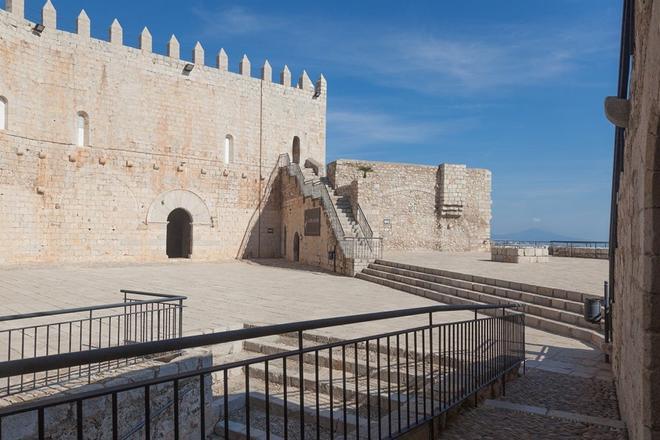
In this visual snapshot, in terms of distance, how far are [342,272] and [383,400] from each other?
11.3 meters

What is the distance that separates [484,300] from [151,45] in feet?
57.7

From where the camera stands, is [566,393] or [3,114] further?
[3,114]

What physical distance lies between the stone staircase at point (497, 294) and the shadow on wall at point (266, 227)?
878 cm

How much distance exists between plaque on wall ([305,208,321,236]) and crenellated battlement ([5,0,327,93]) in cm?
831

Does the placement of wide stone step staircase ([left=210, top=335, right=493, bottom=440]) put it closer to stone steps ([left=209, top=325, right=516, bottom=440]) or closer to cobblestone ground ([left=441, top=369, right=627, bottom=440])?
stone steps ([left=209, top=325, right=516, bottom=440])

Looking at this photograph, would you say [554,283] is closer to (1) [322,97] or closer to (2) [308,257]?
(2) [308,257]

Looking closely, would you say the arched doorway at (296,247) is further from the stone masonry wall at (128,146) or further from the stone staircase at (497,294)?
the stone staircase at (497,294)

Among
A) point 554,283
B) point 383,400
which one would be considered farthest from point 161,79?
point 383,400

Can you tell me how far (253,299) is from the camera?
36.6 feet

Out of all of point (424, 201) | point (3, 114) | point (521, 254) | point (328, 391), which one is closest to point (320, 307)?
point (328, 391)

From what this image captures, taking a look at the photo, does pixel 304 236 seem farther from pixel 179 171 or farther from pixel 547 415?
pixel 547 415

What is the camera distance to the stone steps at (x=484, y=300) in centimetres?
816

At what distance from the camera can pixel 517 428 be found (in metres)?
4.08

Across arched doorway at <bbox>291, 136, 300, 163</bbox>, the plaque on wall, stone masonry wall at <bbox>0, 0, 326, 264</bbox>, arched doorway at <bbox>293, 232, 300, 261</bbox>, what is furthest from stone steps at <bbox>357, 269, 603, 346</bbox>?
arched doorway at <bbox>291, 136, 300, 163</bbox>
